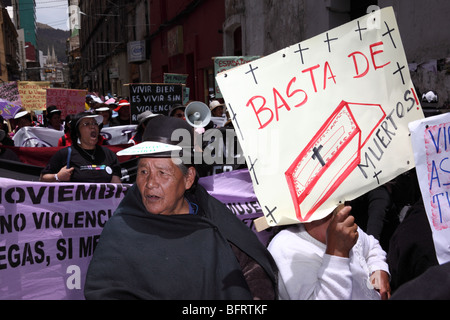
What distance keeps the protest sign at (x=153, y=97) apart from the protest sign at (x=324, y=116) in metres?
6.58

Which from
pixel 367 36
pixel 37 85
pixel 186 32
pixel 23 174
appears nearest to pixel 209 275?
pixel 367 36

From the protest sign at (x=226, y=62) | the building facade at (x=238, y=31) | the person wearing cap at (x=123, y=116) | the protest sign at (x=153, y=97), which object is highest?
the building facade at (x=238, y=31)

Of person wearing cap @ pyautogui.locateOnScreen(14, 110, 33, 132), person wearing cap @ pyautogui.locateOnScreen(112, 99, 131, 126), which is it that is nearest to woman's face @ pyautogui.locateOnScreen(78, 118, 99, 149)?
person wearing cap @ pyautogui.locateOnScreen(14, 110, 33, 132)

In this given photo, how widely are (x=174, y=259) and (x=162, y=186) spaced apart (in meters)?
0.38

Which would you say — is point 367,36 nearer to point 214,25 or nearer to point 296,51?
point 296,51

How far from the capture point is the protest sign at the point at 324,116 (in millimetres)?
1966

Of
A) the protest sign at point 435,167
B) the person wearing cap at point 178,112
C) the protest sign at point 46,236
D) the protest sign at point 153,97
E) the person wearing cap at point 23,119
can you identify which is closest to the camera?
the protest sign at point 435,167

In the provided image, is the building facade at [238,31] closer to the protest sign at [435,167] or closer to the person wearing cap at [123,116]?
the protest sign at [435,167]

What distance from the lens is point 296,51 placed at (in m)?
2.11

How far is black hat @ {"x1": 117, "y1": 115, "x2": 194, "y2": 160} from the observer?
2.29m

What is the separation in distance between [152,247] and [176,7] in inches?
812

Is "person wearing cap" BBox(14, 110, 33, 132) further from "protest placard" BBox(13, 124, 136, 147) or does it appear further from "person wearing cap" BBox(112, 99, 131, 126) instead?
"person wearing cap" BBox(112, 99, 131, 126)

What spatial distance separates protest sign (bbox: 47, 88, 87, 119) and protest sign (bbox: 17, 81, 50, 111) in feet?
0.65

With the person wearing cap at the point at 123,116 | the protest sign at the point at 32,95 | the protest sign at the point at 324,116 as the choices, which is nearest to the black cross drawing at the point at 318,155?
the protest sign at the point at 324,116
